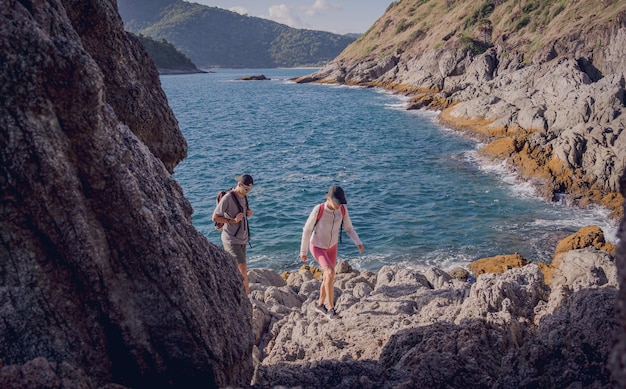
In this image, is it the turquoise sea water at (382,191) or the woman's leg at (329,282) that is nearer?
the woman's leg at (329,282)

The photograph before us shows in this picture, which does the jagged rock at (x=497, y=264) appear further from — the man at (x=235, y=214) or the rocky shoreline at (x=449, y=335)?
the man at (x=235, y=214)

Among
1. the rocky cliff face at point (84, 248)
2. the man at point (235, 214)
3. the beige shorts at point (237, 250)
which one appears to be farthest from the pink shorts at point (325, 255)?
the rocky cliff face at point (84, 248)

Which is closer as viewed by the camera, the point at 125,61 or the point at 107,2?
the point at 107,2

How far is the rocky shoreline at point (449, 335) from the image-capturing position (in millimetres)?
4859

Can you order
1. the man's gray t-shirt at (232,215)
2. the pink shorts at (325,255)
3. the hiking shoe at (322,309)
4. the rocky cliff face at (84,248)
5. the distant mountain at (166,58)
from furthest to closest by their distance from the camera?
the distant mountain at (166,58) < the hiking shoe at (322,309) < the man's gray t-shirt at (232,215) < the pink shorts at (325,255) < the rocky cliff face at (84,248)

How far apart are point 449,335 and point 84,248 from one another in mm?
4247

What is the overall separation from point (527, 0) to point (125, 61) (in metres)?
68.8

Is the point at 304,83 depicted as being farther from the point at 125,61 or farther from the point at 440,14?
the point at 125,61

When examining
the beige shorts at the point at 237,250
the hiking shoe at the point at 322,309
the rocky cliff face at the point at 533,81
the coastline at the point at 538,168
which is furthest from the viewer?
the rocky cliff face at the point at 533,81

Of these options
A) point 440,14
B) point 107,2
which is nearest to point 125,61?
point 107,2

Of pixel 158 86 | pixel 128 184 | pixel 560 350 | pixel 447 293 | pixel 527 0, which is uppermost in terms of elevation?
pixel 527 0

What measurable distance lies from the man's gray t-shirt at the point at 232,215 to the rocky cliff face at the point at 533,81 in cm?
1619

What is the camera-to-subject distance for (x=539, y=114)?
101 feet

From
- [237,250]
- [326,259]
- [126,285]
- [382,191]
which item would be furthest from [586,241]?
[126,285]
